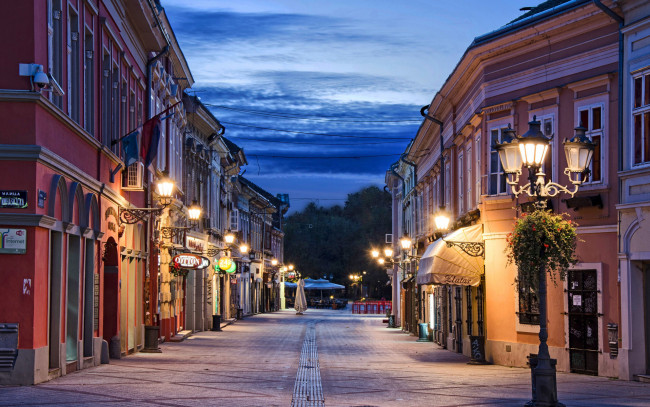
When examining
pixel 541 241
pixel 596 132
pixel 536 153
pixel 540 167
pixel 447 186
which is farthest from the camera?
pixel 447 186

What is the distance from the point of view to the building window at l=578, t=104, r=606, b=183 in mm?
20734

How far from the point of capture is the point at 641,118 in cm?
1930

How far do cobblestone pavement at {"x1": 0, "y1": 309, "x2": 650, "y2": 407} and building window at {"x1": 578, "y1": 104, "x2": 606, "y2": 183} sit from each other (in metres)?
4.26

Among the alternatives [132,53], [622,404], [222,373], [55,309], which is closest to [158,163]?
[132,53]

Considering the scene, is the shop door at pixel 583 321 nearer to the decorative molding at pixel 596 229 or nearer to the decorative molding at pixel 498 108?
the decorative molding at pixel 596 229

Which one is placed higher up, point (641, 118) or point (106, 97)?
point (106, 97)

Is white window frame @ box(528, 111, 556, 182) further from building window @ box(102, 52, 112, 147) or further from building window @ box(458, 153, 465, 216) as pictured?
building window @ box(102, 52, 112, 147)

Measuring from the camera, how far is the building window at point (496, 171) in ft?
77.7

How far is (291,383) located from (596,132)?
8.39 meters

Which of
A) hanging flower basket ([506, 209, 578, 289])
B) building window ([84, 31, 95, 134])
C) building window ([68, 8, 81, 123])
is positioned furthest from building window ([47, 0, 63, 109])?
hanging flower basket ([506, 209, 578, 289])

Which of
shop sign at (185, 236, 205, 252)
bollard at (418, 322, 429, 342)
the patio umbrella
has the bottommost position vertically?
bollard at (418, 322, 429, 342)

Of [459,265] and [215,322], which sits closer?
[459,265]

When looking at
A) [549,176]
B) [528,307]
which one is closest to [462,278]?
[528,307]

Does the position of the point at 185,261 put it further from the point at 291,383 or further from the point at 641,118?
the point at 641,118
